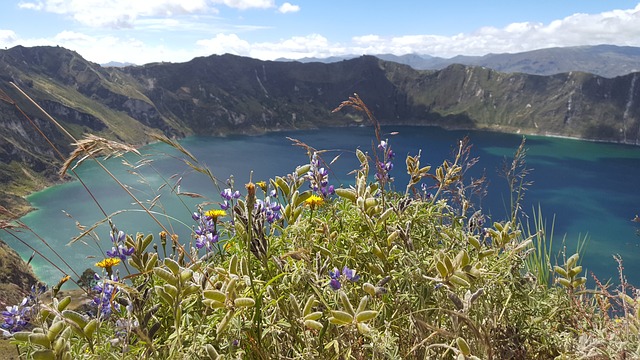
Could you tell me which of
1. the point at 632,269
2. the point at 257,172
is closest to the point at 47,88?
the point at 257,172

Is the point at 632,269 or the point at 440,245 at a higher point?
the point at 440,245

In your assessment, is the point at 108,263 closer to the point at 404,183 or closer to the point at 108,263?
the point at 108,263

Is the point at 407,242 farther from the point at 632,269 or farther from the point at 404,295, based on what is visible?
the point at 632,269

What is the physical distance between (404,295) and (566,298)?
44.1 inches

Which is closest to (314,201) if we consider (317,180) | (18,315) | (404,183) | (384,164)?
(317,180)

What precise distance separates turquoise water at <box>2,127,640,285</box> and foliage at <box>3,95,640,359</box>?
42.5 metres

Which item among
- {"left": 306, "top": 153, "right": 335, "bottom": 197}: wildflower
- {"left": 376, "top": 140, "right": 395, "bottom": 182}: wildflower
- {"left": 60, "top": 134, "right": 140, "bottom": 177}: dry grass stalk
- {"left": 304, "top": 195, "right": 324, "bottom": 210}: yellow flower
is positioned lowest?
{"left": 304, "top": 195, "right": 324, "bottom": 210}: yellow flower

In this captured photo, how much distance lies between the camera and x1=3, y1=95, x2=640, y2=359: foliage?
57.4 inches

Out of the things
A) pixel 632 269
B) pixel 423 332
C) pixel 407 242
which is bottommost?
pixel 632 269

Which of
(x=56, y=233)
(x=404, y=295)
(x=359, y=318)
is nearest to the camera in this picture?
(x=359, y=318)

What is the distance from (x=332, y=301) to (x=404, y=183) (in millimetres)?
105874

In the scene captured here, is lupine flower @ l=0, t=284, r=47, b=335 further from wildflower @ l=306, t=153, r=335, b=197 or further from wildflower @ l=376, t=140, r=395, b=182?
wildflower @ l=376, t=140, r=395, b=182

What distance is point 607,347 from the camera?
1624mm

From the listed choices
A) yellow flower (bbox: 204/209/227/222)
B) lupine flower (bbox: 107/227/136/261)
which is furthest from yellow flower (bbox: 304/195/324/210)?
lupine flower (bbox: 107/227/136/261)
